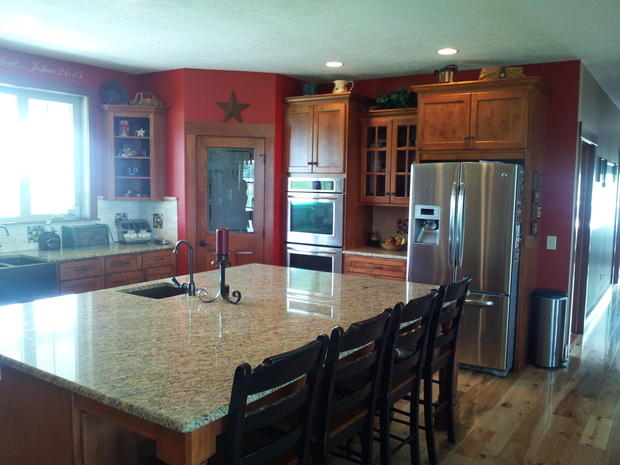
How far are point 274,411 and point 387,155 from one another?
3.90m

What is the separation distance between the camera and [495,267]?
13.9 ft

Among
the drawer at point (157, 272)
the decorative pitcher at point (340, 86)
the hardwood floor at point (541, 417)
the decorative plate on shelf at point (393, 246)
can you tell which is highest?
the decorative pitcher at point (340, 86)

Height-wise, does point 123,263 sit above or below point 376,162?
below

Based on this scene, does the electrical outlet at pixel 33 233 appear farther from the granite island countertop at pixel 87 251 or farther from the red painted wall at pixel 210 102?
the red painted wall at pixel 210 102

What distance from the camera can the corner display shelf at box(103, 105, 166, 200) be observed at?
535cm

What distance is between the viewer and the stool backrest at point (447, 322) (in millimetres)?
2709

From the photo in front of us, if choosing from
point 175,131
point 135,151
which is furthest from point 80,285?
point 175,131

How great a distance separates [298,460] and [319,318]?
757mm

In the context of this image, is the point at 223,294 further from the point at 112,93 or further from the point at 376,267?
the point at 112,93

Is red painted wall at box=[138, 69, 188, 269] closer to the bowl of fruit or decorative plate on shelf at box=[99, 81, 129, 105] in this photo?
decorative plate on shelf at box=[99, 81, 129, 105]

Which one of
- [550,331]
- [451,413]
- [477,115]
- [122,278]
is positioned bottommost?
[451,413]

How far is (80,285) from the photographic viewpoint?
4.63 meters

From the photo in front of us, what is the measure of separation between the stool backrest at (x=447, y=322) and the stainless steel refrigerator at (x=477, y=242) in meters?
1.25

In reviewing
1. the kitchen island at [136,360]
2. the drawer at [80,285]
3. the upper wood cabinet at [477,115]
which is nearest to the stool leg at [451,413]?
the kitchen island at [136,360]
